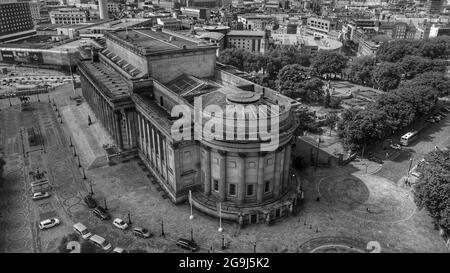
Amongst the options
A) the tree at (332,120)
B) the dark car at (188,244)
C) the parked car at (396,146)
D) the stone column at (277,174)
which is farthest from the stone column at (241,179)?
the tree at (332,120)

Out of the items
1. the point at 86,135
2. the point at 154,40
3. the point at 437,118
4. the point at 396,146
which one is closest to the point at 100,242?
the point at 86,135

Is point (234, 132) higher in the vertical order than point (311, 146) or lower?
higher

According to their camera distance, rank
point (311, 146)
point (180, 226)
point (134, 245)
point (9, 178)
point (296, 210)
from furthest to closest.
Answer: point (311, 146)
point (9, 178)
point (296, 210)
point (180, 226)
point (134, 245)

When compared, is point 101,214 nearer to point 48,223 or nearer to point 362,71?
point 48,223

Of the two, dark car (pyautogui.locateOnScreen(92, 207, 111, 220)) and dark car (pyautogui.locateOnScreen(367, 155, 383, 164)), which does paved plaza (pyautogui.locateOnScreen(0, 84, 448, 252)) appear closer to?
dark car (pyautogui.locateOnScreen(92, 207, 111, 220))

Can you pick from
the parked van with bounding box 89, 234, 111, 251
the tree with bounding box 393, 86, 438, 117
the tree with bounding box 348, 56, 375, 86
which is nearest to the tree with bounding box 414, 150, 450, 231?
the tree with bounding box 393, 86, 438, 117

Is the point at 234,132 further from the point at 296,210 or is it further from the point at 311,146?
the point at 311,146

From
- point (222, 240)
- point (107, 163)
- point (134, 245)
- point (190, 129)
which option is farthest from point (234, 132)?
point (107, 163)
